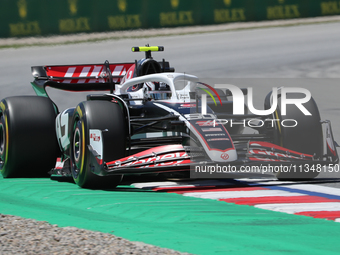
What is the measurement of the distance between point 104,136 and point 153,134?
30.8 inches

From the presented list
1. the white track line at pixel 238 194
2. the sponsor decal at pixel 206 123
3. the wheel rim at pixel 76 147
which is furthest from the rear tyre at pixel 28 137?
the white track line at pixel 238 194

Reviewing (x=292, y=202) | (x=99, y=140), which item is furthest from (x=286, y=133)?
(x=99, y=140)

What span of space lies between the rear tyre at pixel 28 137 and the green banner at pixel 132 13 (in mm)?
15125

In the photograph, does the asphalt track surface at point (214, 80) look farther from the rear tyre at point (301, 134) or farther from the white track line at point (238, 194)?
the rear tyre at point (301, 134)

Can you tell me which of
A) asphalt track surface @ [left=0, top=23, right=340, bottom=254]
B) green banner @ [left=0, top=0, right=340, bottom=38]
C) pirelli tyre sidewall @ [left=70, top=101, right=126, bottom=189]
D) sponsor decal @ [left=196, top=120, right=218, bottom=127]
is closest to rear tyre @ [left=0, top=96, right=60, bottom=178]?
asphalt track surface @ [left=0, top=23, right=340, bottom=254]

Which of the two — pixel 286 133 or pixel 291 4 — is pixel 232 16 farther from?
pixel 286 133

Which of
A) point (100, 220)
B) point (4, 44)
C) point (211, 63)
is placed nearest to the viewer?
point (100, 220)

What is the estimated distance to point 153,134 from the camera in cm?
705

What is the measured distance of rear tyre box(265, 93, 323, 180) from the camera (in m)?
6.95

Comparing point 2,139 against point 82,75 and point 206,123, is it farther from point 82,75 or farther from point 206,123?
point 206,123

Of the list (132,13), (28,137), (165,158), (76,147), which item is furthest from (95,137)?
(132,13)

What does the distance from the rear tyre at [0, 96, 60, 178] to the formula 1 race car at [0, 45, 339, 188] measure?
1cm

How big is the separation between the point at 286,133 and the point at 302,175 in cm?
53

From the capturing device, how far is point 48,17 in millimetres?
22469
